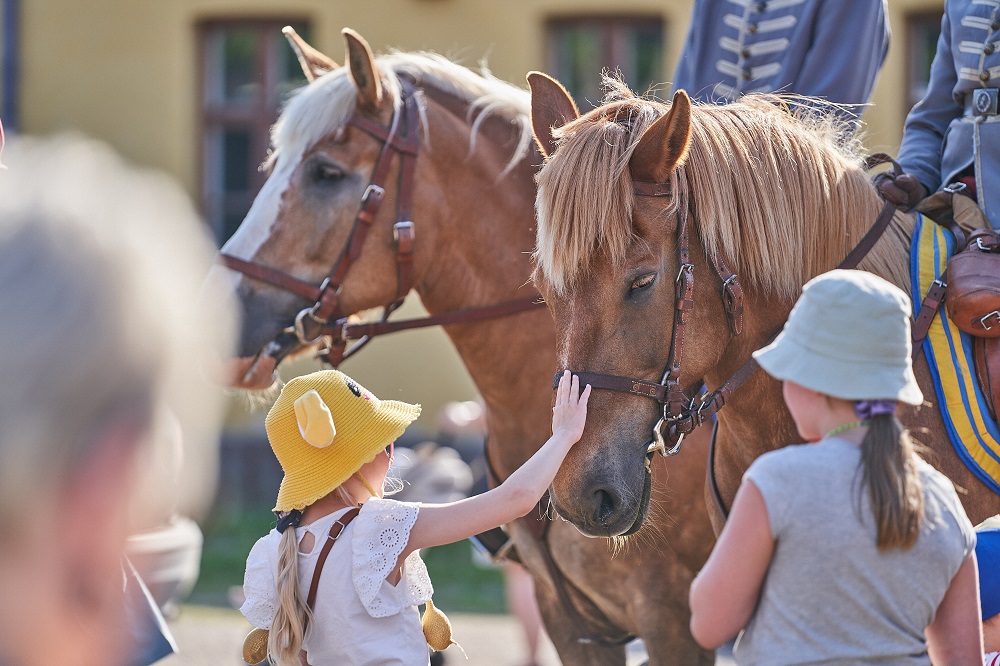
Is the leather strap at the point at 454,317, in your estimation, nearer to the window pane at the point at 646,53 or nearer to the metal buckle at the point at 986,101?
the metal buckle at the point at 986,101

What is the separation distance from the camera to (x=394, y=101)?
11.8 feet

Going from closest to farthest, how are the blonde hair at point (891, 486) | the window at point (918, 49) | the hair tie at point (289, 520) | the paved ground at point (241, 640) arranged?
1. the blonde hair at point (891, 486)
2. the hair tie at point (289, 520)
3. the paved ground at point (241, 640)
4. the window at point (918, 49)

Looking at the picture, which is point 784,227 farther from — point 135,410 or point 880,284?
point 135,410

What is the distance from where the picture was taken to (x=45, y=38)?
1062 cm

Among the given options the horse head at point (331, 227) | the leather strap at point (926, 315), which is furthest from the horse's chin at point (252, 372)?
the leather strap at point (926, 315)

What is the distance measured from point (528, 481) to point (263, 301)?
58.1 inches

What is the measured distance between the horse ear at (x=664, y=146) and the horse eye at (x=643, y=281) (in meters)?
0.20

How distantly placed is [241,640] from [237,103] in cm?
533

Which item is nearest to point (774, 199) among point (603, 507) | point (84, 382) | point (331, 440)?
point (603, 507)

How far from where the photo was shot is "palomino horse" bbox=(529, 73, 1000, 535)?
2.37 metres

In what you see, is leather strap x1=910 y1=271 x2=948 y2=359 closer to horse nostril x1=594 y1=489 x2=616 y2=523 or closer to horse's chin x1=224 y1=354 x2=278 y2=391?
horse nostril x1=594 y1=489 x2=616 y2=523

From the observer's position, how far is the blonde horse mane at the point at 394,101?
3.59 metres

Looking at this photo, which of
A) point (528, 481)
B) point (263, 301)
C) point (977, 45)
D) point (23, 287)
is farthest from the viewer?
point (263, 301)

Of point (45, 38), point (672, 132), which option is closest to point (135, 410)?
point (672, 132)
